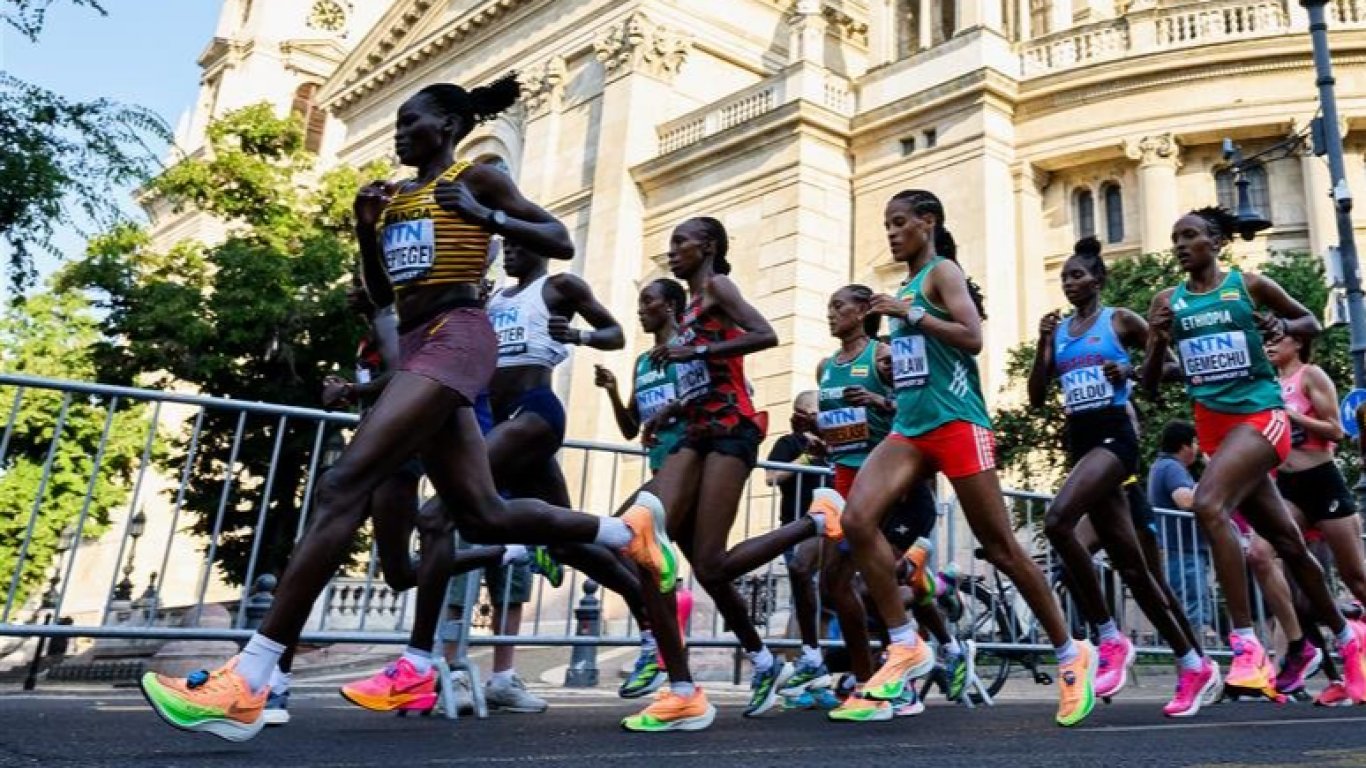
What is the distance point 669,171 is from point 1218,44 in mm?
11444

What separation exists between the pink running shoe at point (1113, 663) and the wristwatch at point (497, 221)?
371cm

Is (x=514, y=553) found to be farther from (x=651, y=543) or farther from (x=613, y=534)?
(x=613, y=534)

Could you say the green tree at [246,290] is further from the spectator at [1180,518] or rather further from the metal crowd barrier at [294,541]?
the spectator at [1180,518]

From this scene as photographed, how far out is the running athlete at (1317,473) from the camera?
707cm

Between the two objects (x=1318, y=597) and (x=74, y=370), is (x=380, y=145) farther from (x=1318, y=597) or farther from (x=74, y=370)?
(x=1318, y=597)

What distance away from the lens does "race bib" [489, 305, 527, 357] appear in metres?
5.76

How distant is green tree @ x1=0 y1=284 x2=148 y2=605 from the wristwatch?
6161 millimetres

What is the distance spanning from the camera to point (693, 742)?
3865 mm

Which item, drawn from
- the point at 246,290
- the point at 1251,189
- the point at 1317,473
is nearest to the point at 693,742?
the point at 1317,473

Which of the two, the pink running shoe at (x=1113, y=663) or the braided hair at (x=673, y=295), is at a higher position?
the braided hair at (x=673, y=295)

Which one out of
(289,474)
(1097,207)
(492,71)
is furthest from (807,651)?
(492,71)

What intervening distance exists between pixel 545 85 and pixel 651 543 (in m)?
27.1

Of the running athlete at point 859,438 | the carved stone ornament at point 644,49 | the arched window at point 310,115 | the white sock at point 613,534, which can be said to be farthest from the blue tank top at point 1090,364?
the arched window at point 310,115

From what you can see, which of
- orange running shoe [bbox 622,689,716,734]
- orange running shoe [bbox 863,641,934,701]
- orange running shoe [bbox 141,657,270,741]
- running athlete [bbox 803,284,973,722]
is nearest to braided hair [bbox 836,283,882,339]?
running athlete [bbox 803,284,973,722]
